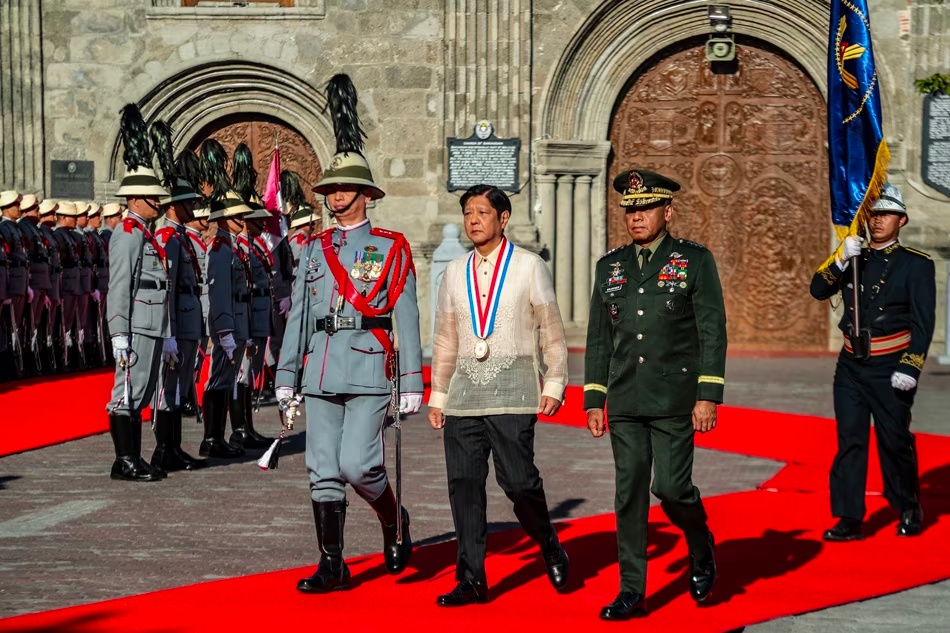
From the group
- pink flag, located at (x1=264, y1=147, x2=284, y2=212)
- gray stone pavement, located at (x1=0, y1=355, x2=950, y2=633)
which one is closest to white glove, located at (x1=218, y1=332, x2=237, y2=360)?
gray stone pavement, located at (x1=0, y1=355, x2=950, y2=633)

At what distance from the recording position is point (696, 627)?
6152mm

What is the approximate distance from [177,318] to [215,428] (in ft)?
3.73

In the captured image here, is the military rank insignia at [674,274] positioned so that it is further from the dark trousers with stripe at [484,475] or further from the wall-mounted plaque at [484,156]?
the wall-mounted plaque at [484,156]

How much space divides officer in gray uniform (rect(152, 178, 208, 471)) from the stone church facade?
30.4 feet

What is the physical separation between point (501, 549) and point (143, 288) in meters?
3.52

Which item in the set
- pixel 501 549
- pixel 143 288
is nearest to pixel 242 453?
pixel 143 288

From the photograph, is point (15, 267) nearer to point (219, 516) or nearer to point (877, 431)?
point (219, 516)

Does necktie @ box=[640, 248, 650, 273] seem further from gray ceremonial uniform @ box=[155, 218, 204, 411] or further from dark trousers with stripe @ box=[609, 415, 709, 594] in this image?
gray ceremonial uniform @ box=[155, 218, 204, 411]

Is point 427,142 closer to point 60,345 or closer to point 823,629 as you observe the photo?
point 60,345

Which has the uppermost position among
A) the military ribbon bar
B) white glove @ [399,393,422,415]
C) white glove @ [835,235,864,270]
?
white glove @ [835,235,864,270]

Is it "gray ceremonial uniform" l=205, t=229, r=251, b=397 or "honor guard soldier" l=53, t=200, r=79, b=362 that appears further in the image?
"honor guard soldier" l=53, t=200, r=79, b=362

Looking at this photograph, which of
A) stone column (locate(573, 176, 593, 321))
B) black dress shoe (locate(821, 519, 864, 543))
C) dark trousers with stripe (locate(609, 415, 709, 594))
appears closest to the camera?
dark trousers with stripe (locate(609, 415, 709, 594))

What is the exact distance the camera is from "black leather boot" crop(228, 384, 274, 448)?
38.0ft

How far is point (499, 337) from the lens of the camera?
6.78 metres
